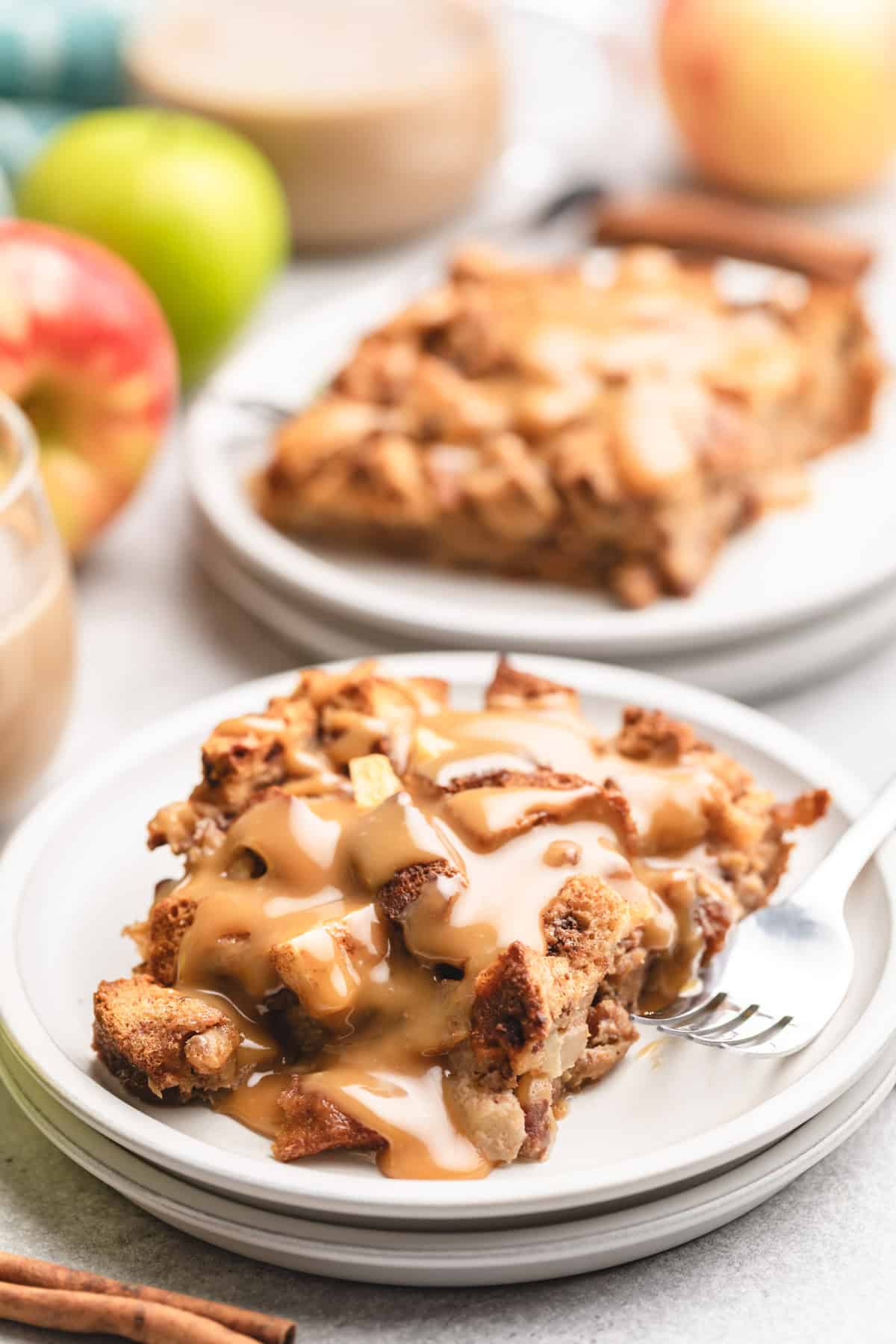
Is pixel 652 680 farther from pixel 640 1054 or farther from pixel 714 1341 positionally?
pixel 714 1341

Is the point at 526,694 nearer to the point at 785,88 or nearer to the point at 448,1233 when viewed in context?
the point at 448,1233

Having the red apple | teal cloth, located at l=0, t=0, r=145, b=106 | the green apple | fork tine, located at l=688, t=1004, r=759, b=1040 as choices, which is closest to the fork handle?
fork tine, located at l=688, t=1004, r=759, b=1040

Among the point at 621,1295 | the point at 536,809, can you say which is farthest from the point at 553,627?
the point at 621,1295

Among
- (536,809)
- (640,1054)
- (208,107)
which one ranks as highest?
(536,809)

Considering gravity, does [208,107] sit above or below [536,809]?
below

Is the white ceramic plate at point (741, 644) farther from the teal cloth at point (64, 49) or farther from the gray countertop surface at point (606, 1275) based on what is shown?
the teal cloth at point (64, 49)

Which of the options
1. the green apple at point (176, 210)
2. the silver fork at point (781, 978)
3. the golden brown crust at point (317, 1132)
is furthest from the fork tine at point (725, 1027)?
the green apple at point (176, 210)
